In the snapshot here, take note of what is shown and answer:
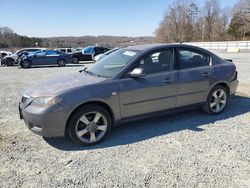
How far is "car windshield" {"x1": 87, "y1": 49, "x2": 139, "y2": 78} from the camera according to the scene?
4262 mm

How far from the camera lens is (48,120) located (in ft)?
11.8

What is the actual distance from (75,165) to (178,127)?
6.92 ft

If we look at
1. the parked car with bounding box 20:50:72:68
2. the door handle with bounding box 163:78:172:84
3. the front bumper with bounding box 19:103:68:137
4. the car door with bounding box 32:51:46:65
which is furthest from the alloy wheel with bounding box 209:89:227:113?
the car door with bounding box 32:51:46:65

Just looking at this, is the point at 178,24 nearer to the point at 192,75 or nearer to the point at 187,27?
the point at 187,27

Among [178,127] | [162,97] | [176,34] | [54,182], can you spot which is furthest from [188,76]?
[176,34]

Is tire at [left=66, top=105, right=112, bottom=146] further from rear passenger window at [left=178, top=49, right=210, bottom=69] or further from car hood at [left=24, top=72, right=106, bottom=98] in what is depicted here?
rear passenger window at [left=178, top=49, right=210, bottom=69]

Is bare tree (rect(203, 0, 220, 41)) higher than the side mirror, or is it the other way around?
bare tree (rect(203, 0, 220, 41))

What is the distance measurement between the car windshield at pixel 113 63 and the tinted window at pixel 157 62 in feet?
0.79

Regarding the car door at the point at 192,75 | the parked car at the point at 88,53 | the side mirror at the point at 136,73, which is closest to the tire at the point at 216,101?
the car door at the point at 192,75

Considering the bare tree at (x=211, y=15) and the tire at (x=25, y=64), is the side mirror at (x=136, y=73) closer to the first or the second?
the tire at (x=25, y=64)

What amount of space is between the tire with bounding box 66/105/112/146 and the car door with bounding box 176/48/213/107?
1.54m

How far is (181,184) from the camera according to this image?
2.87m

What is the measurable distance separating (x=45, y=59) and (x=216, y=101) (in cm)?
1703

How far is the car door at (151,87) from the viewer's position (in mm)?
4109
